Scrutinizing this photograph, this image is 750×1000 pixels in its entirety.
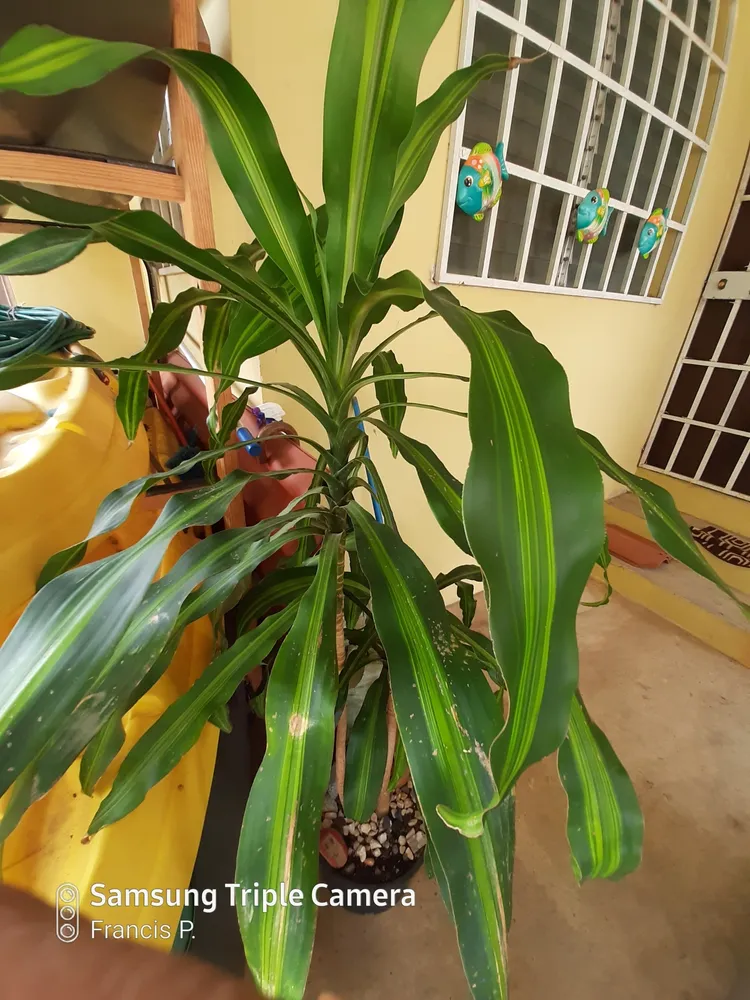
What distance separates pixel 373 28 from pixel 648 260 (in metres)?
1.99

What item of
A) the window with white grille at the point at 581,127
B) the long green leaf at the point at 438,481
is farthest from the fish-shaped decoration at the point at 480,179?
the long green leaf at the point at 438,481

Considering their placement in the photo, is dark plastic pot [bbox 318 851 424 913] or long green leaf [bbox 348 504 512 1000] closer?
long green leaf [bbox 348 504 512 1000]

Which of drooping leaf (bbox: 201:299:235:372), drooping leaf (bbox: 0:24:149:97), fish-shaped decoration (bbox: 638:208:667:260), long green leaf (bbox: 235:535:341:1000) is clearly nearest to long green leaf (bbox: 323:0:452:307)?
drooping leaf (bbox: 0:24:149:97)

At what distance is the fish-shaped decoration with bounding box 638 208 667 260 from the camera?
69.5 inches

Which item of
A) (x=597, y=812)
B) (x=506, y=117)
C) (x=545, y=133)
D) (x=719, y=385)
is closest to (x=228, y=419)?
(x=597, y=812)

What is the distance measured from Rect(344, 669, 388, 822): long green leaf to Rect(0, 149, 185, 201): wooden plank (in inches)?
31.1

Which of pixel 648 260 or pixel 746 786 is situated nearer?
pixel 746 786

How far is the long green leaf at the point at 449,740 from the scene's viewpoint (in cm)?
39

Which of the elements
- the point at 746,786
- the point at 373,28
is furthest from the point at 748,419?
the point at 373,28

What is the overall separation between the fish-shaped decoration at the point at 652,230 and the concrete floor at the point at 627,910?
1.71 meters

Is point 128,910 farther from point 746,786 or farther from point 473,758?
point 746,786

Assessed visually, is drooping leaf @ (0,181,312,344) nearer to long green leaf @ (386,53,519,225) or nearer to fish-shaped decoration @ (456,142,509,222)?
long green leaf @ (386,53,519,225)

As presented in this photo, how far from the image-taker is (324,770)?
17.1 inches

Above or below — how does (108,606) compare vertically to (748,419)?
above
